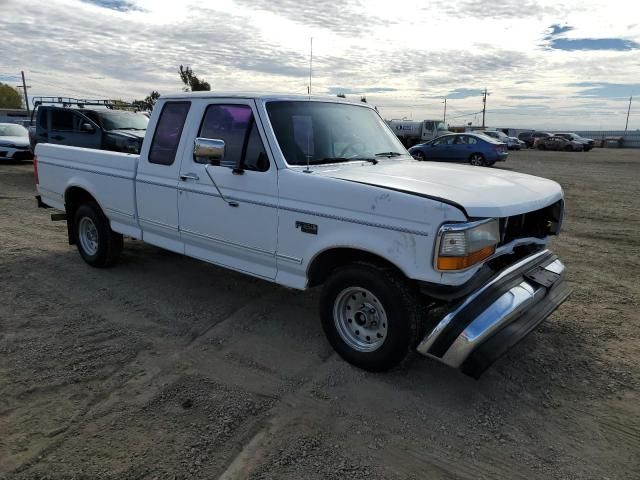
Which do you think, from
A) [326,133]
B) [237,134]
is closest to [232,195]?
[237,134]

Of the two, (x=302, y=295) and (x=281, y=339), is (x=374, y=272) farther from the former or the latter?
(x=302, y=295)

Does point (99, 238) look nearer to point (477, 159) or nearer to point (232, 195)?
point (232, 195)

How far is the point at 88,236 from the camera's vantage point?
20.2 ft

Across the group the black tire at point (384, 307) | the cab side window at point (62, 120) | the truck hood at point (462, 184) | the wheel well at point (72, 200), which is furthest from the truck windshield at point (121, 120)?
the black tire at point (384, 307)

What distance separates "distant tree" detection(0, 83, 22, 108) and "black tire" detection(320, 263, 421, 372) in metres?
108

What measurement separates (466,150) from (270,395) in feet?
65.8

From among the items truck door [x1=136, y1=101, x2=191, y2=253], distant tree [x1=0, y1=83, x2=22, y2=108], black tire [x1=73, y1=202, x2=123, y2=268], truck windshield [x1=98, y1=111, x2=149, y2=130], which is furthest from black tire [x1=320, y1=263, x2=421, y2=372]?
distant tree [x1=0, y1=83, x2=22, y2=108]

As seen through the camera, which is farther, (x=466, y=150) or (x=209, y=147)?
(x=466, y=150)

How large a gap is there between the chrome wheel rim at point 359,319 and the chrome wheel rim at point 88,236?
11.9ft

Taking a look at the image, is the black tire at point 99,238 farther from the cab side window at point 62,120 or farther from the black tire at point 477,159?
the black tire at point 477,159

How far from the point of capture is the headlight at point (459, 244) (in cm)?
306

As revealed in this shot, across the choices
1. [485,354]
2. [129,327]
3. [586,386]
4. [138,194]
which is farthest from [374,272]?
[138,194]

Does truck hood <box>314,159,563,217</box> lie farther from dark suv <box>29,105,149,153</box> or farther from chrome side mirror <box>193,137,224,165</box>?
dark suv <box>29,105,149,153</box>

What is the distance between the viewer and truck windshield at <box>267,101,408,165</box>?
4070 millimetres
